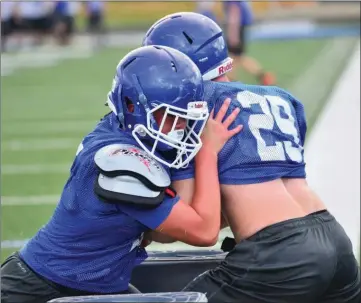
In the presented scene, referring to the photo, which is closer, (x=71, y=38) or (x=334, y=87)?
(x=334, y=87)

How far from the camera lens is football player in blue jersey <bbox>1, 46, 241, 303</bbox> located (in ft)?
Result: 10.6

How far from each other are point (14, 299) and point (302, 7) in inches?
1009

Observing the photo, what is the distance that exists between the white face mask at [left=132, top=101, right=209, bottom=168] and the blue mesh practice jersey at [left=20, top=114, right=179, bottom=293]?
0.31 feet

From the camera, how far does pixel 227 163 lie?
3457mm

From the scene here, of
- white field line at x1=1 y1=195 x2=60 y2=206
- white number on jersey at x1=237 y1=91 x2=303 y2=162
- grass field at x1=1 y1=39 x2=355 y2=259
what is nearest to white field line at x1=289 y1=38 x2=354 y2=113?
grass field at x1=1 y1=39 x2=355 y2=259

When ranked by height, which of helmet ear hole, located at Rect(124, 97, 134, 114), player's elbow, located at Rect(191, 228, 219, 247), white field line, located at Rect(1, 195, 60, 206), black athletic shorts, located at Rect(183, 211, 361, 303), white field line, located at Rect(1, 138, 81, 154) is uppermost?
helmet ear hole, located at Rect(124, 97, 134, 114)

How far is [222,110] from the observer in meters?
3.54

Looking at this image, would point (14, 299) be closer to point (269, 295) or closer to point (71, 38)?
point (269, 295)

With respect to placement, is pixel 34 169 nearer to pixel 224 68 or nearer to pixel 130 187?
pixel 224 68

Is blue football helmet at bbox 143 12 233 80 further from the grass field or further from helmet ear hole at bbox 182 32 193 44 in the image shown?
the grass field

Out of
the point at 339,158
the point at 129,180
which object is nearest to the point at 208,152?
the point at 129,180

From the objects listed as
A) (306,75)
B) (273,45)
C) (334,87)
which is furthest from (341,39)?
(334,87)

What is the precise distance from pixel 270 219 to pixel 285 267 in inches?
7.8

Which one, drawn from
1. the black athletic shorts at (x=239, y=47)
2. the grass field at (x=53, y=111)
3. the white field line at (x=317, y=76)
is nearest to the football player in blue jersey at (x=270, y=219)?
the grass field at (x=53, y=111)
